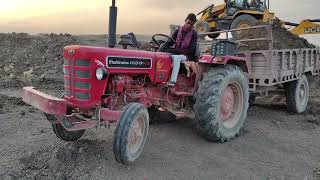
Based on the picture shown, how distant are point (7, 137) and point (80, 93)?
74.5 inches

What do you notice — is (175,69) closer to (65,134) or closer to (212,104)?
(212,104)

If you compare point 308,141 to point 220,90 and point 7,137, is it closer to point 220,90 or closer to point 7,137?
point 220,90

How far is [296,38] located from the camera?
425 inches

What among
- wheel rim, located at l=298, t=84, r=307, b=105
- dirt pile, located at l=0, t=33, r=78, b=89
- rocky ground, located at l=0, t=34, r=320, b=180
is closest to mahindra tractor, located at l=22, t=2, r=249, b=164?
rocky ground, located at l=0, t=34, r=320, b=180

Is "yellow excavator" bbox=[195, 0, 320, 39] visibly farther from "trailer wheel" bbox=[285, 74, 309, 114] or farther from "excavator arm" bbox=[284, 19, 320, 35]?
"trailer wheel" bbox=[285, 74, 309, 114]

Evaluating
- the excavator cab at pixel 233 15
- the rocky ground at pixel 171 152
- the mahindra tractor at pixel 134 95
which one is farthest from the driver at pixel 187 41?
the excavator cab at pixel 233 15

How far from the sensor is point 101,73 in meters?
5.32

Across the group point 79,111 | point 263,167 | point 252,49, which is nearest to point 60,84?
point 252,49

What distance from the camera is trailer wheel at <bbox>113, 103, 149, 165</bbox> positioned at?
503 centimetres

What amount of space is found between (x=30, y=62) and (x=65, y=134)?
1180cm

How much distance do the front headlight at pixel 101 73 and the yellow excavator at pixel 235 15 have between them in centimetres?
1245

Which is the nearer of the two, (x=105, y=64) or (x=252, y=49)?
(x=105, y=64)

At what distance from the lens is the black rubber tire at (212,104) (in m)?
6.40

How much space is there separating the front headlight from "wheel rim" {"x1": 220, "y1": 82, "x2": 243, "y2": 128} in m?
2.29
